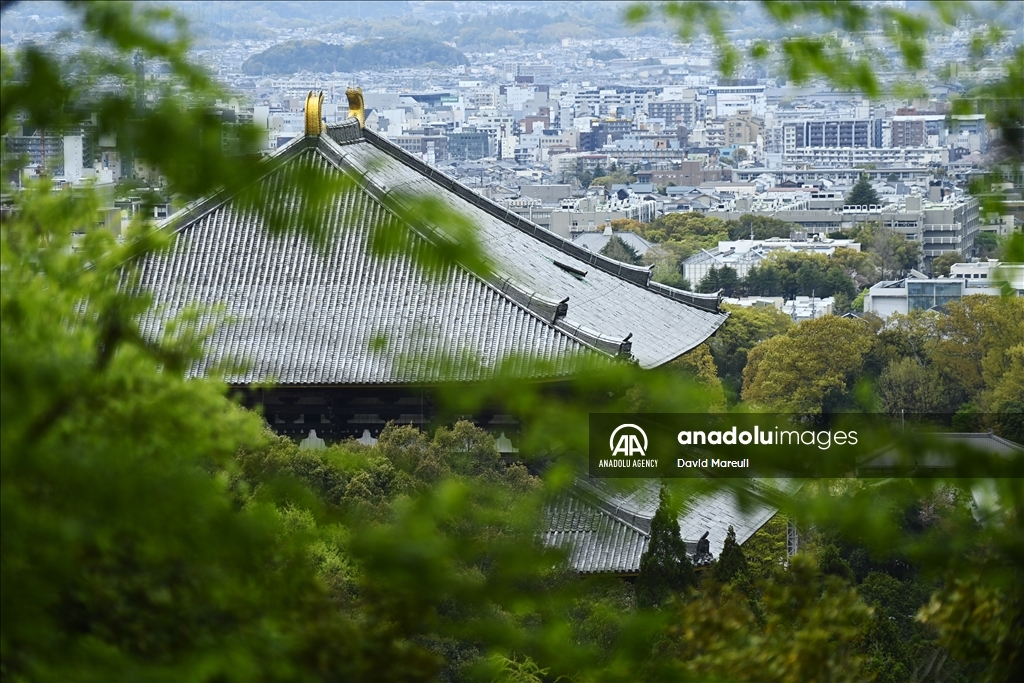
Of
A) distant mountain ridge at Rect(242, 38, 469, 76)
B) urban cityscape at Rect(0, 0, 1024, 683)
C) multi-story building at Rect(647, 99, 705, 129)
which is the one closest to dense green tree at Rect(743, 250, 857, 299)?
urban cityscape at Rect(0, 0, 1024, 683)

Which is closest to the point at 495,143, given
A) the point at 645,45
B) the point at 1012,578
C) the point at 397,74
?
the point at 397,74

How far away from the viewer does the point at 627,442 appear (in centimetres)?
694

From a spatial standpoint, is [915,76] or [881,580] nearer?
[915,76]

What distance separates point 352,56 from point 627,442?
345 feet

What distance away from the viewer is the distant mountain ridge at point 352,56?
102 metres

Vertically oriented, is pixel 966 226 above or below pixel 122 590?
below

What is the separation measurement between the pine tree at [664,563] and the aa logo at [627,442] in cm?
29

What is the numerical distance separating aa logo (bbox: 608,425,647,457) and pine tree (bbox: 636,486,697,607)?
0.95ft

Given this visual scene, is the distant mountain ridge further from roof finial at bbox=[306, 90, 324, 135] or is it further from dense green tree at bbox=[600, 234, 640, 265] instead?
roof finial at bbox=[306, 90, 324, 135]

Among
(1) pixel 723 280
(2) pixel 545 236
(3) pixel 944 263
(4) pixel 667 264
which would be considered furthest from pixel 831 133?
(2) pixel 545 236

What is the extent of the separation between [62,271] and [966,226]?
4046 centimetres

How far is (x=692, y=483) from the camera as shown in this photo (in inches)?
79.5

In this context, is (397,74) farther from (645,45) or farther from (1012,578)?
(1012,578)

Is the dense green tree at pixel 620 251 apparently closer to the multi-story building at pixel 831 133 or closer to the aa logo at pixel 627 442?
the aa logo at pixel 627 442
